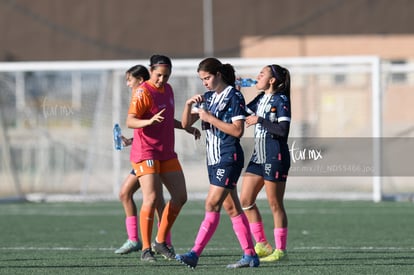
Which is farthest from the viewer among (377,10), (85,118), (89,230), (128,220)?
(377,10)

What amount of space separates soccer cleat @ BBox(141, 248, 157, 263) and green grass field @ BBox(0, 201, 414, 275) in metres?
0.08

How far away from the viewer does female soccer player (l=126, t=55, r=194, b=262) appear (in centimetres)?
1043

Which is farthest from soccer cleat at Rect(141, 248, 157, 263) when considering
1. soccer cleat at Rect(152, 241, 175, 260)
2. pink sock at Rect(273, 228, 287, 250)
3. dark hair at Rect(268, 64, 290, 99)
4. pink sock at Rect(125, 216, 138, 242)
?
dark hair at Rect(268, 64, 290, 99)

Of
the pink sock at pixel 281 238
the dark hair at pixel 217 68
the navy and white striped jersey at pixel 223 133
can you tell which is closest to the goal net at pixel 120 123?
the pink sock at pixel 281 238

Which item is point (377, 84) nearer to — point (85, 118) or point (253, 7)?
point (85, 118)

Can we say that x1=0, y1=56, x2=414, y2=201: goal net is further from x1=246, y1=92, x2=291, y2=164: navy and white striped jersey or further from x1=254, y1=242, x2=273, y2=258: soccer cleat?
x1=246, y1=92, x2=291, y2=164: navy and white striped jersey

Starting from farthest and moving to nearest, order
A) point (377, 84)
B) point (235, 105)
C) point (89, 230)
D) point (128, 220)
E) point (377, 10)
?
point (377, 10), point (377, 84), point (89, 230), point (128, 220), point (235, 105)

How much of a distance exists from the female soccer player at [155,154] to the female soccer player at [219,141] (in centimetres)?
71

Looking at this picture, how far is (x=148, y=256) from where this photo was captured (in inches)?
411

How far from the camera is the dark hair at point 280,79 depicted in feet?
34.4

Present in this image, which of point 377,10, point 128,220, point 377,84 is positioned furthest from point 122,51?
point 128,220

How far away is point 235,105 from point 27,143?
1182 cm

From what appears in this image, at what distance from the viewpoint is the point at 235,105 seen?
9.70 metres

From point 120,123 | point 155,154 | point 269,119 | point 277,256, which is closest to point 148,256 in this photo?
point 155,154
